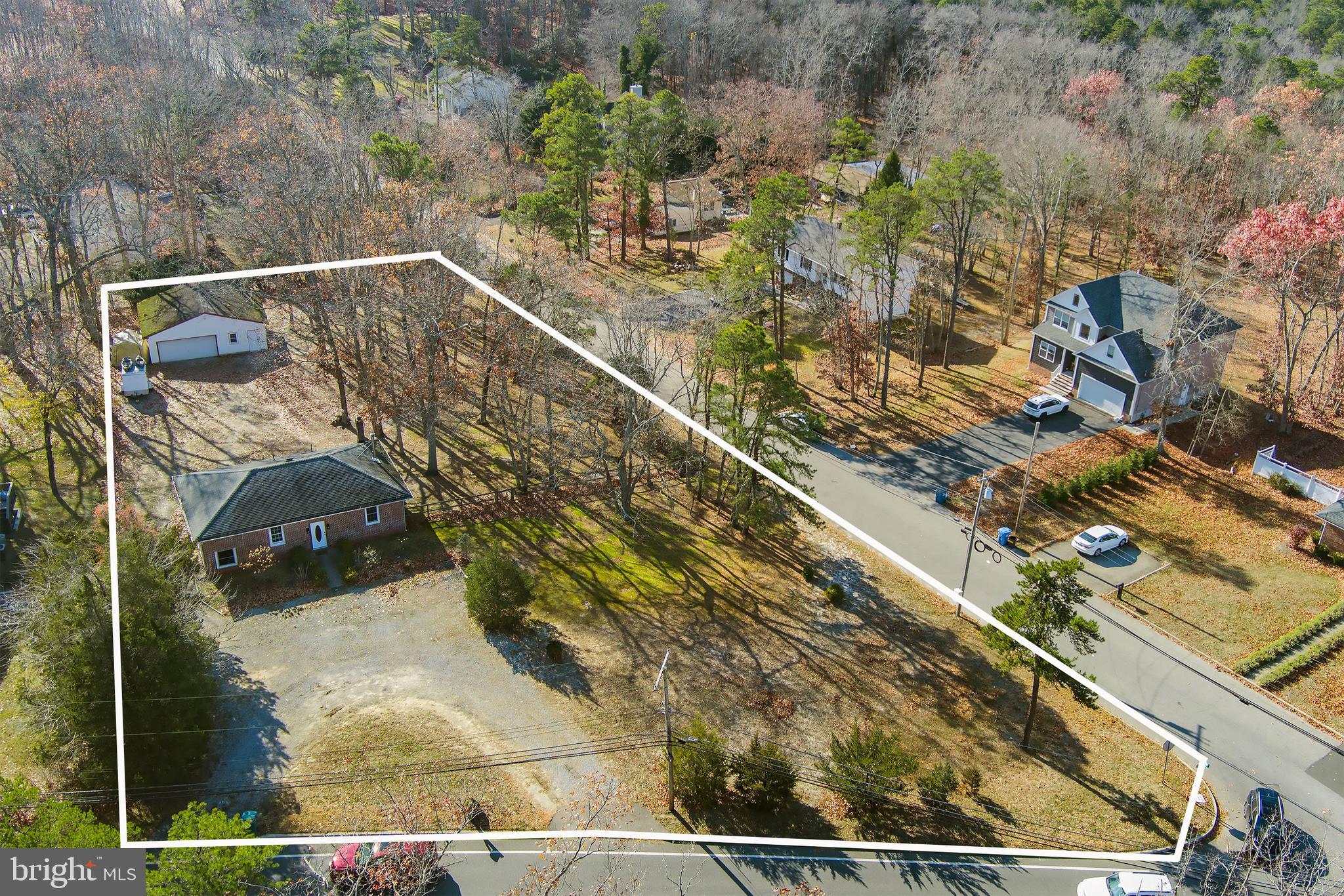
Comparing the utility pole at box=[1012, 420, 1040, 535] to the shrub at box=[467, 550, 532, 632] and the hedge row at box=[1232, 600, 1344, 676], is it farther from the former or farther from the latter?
the shrub at box=[467, 550, 532, 632]

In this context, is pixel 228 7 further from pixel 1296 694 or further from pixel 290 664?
pixel 1296 694

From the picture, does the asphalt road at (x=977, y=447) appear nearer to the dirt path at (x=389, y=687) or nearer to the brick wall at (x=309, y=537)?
the dirt path at (x=389, y=687)

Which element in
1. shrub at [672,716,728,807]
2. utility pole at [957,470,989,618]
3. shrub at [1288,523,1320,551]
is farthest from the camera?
shrub at [1288,523,1320,551]

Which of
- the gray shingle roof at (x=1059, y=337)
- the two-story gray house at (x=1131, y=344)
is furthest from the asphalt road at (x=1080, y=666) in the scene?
the gray shingle roof at (x=1059, y=337)

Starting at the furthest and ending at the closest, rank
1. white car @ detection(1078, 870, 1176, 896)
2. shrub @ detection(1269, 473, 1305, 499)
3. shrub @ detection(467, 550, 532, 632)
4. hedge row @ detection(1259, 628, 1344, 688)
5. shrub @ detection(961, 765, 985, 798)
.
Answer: shrub @ detection(1269, 473, 1305, 499), hedge row @ detection(1259, 628, 1344, 688), shrub @ detection(467, 550, 532, 632), shrub @ detection(961, 765, 985, 798), white car @ detection(1078, 870, 1176, 896)

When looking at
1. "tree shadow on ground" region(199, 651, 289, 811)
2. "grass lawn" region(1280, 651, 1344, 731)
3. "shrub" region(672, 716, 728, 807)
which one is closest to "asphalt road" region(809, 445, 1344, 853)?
"grass lawn" region(1280, 651, 1344, 731)

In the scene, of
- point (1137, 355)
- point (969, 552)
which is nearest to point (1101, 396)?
point (1137, 355)
